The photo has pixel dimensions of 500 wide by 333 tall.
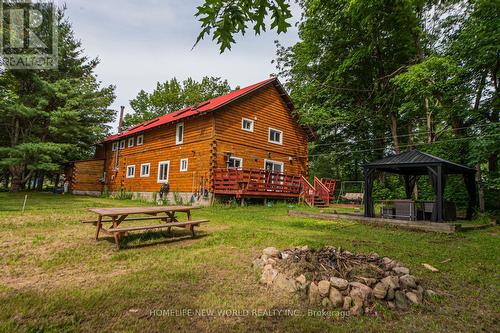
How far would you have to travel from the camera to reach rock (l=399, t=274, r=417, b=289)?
11.9ft

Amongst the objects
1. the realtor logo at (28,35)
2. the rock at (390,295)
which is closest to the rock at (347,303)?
the rock at (390,295)

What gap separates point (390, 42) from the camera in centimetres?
1858

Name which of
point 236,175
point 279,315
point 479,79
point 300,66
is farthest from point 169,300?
point 300,66

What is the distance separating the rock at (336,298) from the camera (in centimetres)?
334

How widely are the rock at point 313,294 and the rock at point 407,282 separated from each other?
117 cm

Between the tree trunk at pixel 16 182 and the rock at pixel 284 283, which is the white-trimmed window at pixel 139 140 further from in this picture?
the rock at pixel 284 283

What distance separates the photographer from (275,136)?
20969 millimetres

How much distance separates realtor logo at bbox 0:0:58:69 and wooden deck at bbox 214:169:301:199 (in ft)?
59.3

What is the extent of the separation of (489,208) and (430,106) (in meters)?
6.31

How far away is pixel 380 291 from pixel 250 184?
40.1 ft

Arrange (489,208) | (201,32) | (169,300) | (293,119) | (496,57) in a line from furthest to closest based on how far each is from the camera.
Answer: (293,119), (489,208), (496,57), (169,300), (201,32)

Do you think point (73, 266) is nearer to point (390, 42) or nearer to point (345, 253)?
point (345, 253)

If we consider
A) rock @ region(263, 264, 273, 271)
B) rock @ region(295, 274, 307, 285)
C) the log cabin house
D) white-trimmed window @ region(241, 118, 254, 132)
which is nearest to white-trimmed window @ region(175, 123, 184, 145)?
the log cabin house

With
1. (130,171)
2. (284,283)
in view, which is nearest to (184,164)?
(130,171)
